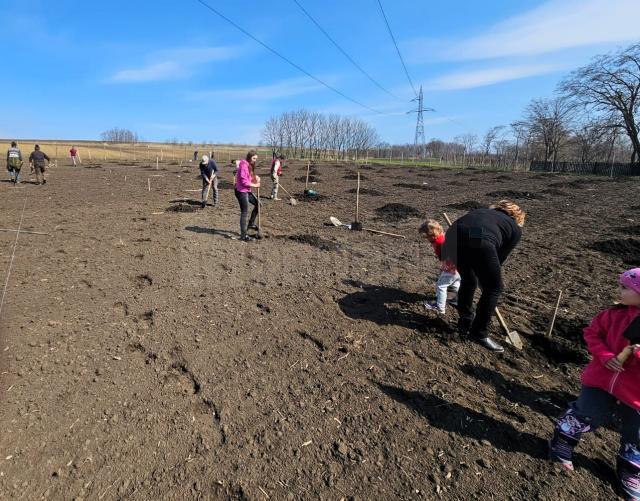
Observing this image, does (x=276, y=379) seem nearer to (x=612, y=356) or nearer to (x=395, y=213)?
(x=612, y=356)

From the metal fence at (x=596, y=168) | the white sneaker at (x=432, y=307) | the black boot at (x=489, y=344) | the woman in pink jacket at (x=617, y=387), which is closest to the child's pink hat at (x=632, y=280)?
the woman in pink jacket at (x=617, y=387)

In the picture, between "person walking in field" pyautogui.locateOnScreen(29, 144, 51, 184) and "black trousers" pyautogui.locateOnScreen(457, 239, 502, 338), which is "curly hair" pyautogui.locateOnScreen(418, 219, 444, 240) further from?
"person walking in field" pyautogui.locateOnScreen(29, 144, 51, 184)

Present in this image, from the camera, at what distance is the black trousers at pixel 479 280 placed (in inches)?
137

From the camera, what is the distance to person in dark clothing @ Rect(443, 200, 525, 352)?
3482mm

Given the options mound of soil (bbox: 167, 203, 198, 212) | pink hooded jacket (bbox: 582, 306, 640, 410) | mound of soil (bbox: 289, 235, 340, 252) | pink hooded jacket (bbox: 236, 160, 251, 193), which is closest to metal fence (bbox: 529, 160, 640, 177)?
mound of soil (bbox: 289, 235, 340, 252)

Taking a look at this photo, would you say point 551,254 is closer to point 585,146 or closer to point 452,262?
point 452,262

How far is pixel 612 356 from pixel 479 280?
1.55m

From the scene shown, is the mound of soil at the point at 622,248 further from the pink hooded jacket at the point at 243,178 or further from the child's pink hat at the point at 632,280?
the pink hooded jacket at the point at 243,178

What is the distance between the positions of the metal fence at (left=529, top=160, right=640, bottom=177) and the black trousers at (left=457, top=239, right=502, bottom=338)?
41.0 meters

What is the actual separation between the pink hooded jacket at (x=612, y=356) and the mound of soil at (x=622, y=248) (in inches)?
229

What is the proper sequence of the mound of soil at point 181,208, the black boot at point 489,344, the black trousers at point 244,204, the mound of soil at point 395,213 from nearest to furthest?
the black boot at point 489,344
the black trousers at point 244,204
the mound of soil at point 181,208
the mound of soil at point 395,213

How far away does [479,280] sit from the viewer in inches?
146

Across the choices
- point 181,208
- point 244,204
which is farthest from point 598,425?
point 181,208

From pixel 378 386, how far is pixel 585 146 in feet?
200
